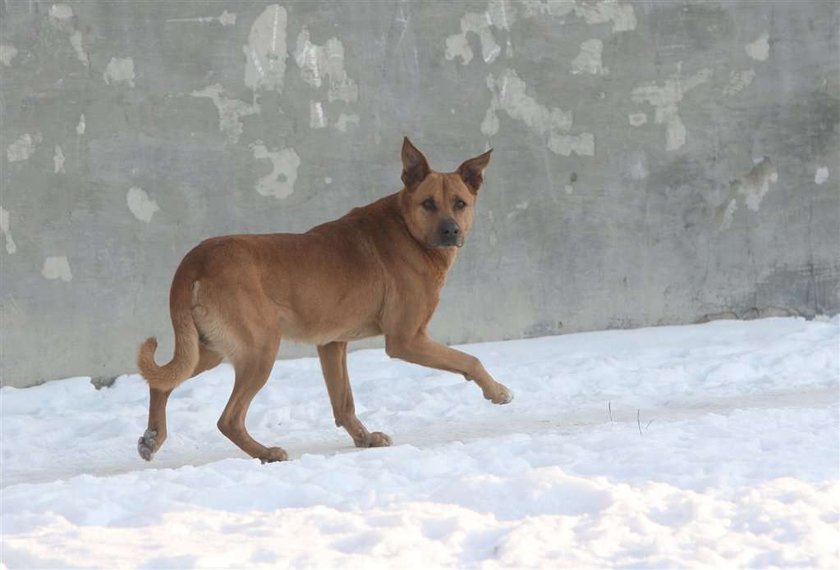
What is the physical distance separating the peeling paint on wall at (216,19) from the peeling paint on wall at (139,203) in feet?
3.88

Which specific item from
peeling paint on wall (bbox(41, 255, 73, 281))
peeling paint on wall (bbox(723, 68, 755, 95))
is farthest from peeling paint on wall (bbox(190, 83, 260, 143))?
peeling paint on wall (bbox(723, 68, 755, 95))

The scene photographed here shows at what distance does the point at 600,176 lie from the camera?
974cm

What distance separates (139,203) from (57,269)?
71 cm

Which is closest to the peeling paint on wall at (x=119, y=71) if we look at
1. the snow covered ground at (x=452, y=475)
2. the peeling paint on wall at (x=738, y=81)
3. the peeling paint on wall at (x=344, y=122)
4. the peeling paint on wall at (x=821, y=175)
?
the peeling paint on wall at (x=344, y=122)

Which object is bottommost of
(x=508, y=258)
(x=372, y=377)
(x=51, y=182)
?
(x=372, y=377)

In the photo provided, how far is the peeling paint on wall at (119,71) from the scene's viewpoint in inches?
346

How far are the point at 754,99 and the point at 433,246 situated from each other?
4.18 metres

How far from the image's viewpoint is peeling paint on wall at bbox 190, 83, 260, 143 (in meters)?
8.97

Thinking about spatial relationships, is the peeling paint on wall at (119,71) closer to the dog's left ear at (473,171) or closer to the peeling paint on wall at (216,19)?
the peeling paint on wall at (216,19)

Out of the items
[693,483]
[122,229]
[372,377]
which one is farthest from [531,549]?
[122,229]

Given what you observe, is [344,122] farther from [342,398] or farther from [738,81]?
[738,81]

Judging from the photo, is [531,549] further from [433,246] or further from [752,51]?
[752,51]

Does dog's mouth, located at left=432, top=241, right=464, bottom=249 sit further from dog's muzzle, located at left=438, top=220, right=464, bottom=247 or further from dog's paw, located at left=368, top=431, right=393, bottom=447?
dog's paw, located at left=368, top=431, right=393, bottom=447

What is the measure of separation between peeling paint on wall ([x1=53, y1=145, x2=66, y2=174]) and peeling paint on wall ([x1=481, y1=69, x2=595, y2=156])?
117 inches
